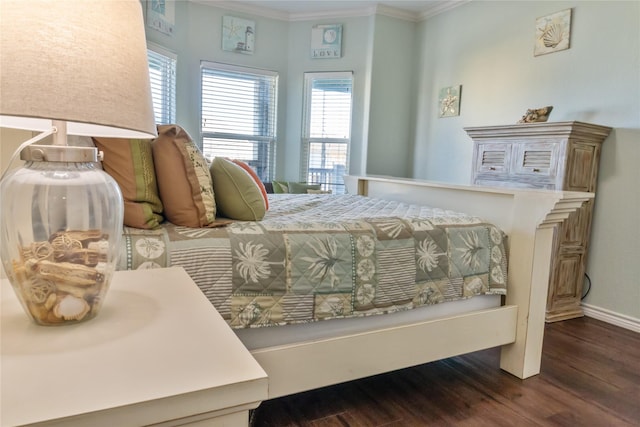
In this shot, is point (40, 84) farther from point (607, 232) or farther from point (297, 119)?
point (297, 119)

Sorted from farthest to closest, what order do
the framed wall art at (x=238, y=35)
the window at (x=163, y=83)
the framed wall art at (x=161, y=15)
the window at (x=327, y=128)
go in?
the window at (x=327, y=128)
the framed wall art at (x=238, y=35)
the window at (x=163, y=83)
the framed wall art at (x=161, y=15)

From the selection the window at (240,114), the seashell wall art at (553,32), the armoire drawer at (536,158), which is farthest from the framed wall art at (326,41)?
the armoire drawer at (536,158)

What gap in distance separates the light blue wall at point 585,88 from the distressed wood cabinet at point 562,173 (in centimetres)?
11

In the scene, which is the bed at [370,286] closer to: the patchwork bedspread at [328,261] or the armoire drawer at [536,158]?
the patchwork bedspread at [328,261]

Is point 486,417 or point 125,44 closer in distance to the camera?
point 125,44

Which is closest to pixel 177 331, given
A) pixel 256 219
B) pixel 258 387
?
pixel 258 387

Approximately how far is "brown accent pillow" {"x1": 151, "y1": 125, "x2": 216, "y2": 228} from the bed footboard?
4.56 feet

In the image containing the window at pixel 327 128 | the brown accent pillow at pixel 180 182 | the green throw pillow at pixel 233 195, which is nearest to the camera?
the brown accent pillow at pixel 180 182

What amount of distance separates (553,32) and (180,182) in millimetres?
3189

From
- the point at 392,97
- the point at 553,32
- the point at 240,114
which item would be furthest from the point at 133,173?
the point at 392,97

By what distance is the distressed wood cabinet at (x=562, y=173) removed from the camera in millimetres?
2770

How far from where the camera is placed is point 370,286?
1.60 metres

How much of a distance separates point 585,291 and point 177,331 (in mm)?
3230

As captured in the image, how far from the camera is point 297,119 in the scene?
482 centimetres
